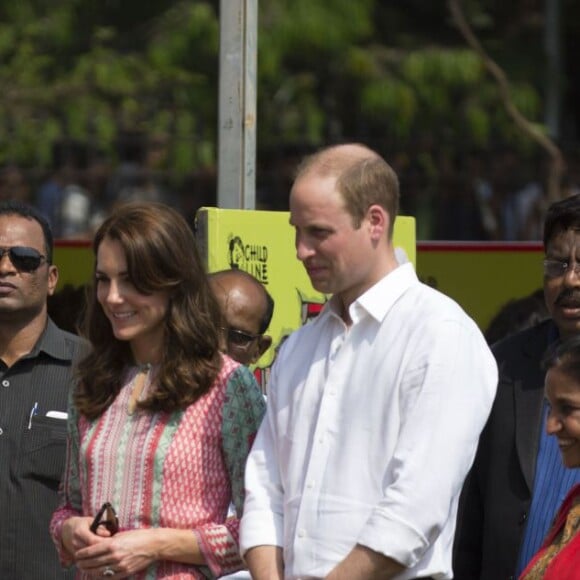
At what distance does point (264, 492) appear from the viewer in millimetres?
3465

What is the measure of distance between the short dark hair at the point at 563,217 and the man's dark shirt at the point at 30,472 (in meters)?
1.37

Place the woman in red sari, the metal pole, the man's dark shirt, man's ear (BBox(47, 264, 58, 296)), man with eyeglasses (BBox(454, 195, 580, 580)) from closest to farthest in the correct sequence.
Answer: the woman in red sari
man with eyeglasses (BBox(454, 195, 580, 580))
the man's dark shirt
man's ear (BBox(47, 264, 58, 296))
the metal pole

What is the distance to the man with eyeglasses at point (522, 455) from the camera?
3.97 m

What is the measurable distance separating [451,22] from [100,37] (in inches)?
156

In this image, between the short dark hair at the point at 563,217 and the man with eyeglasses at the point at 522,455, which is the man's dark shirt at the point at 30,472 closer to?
the man with eyeglasses at the point at 522,455

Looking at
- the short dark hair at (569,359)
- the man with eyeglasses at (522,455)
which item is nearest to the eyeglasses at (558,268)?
the man with eyeglasses at (522,455)

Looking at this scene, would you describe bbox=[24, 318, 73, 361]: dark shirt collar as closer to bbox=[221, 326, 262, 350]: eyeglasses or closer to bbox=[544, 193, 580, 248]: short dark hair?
bbox=[221, 326, 262, 350]: eyeglasses

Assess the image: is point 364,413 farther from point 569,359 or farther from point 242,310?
point 242,310

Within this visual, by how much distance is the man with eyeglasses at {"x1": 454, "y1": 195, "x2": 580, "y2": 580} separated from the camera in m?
3.97

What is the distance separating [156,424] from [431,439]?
717 mm

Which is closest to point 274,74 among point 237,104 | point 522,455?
point 237,104

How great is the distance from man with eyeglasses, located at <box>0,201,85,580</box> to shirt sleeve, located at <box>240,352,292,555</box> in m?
1.04

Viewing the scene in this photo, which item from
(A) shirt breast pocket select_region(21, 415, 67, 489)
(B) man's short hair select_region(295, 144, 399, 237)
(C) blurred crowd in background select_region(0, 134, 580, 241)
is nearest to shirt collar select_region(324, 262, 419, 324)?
(B) man's short hair select_region(295, 144, 399, 237)

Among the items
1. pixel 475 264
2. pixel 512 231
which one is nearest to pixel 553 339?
pixel 475 264
